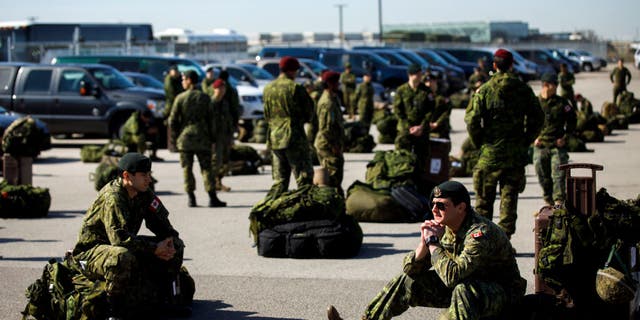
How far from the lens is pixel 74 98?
76.1ft

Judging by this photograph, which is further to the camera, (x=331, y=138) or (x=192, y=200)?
(x=192, y=200)

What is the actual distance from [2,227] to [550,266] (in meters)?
7.77

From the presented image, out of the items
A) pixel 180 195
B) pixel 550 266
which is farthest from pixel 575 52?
pixel 550 266

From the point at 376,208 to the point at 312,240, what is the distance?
2.39 meters

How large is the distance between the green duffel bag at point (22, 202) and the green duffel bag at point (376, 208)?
381 cm

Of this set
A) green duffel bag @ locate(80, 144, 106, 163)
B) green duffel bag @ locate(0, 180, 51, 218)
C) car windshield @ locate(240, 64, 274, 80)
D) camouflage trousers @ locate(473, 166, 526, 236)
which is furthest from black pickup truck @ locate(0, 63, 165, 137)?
camouflage trousers @ locate(473, 166, 526, 236)

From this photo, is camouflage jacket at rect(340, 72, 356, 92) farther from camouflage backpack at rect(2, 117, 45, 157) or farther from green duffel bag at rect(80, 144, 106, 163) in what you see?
camouflage backpack at rect(2, 117, 45, 157)

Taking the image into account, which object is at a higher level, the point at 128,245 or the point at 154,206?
the point at 154,206

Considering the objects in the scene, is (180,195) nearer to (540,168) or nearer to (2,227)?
(2,227)

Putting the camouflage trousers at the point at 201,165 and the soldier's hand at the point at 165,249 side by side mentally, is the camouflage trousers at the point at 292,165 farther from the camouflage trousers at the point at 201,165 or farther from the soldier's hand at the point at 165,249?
the soldier's hand at the point at 165,249

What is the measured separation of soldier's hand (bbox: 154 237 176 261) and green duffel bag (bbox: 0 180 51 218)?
6304 mm

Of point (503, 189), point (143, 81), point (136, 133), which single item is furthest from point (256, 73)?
point (503, 189)

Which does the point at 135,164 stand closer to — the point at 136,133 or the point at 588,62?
the point at 136,133

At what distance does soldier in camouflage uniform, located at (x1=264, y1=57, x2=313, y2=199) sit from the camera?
12516 mm
